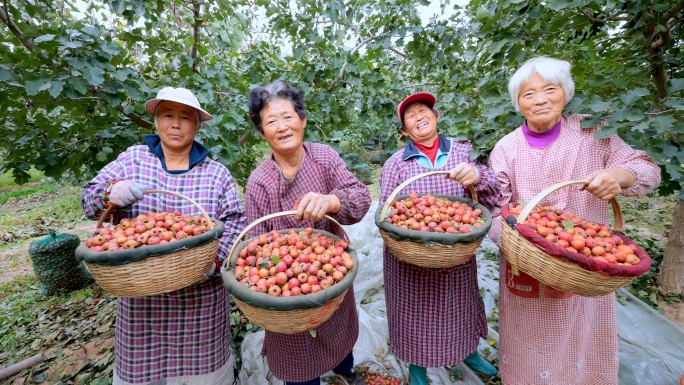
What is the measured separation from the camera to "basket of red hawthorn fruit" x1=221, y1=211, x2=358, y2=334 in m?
1.26

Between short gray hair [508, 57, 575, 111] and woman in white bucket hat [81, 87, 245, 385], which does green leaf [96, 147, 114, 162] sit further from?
short gray hair [508, 57, 575, 111]

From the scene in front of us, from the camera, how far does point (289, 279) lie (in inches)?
56.5

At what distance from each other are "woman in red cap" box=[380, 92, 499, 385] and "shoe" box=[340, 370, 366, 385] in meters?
0.44

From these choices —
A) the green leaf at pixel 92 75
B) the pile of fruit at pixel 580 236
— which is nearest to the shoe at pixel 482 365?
the pile of fruit at pixel 580 236

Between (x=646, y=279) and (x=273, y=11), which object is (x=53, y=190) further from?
(x=646, y=279)

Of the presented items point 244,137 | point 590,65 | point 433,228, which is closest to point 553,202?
point 433,228

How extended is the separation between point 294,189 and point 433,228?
32.1 inches

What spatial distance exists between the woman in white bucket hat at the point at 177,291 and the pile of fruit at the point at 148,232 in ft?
0.77

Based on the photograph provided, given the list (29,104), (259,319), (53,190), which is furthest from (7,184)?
(259,319)

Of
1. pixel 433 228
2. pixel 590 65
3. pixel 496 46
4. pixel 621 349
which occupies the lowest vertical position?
pixel 621 349

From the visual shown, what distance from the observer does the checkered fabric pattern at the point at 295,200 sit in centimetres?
188

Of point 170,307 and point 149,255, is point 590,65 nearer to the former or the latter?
point 149,255

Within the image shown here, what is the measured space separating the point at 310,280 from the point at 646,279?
4307 millimetres

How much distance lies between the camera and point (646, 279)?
12.1ft
